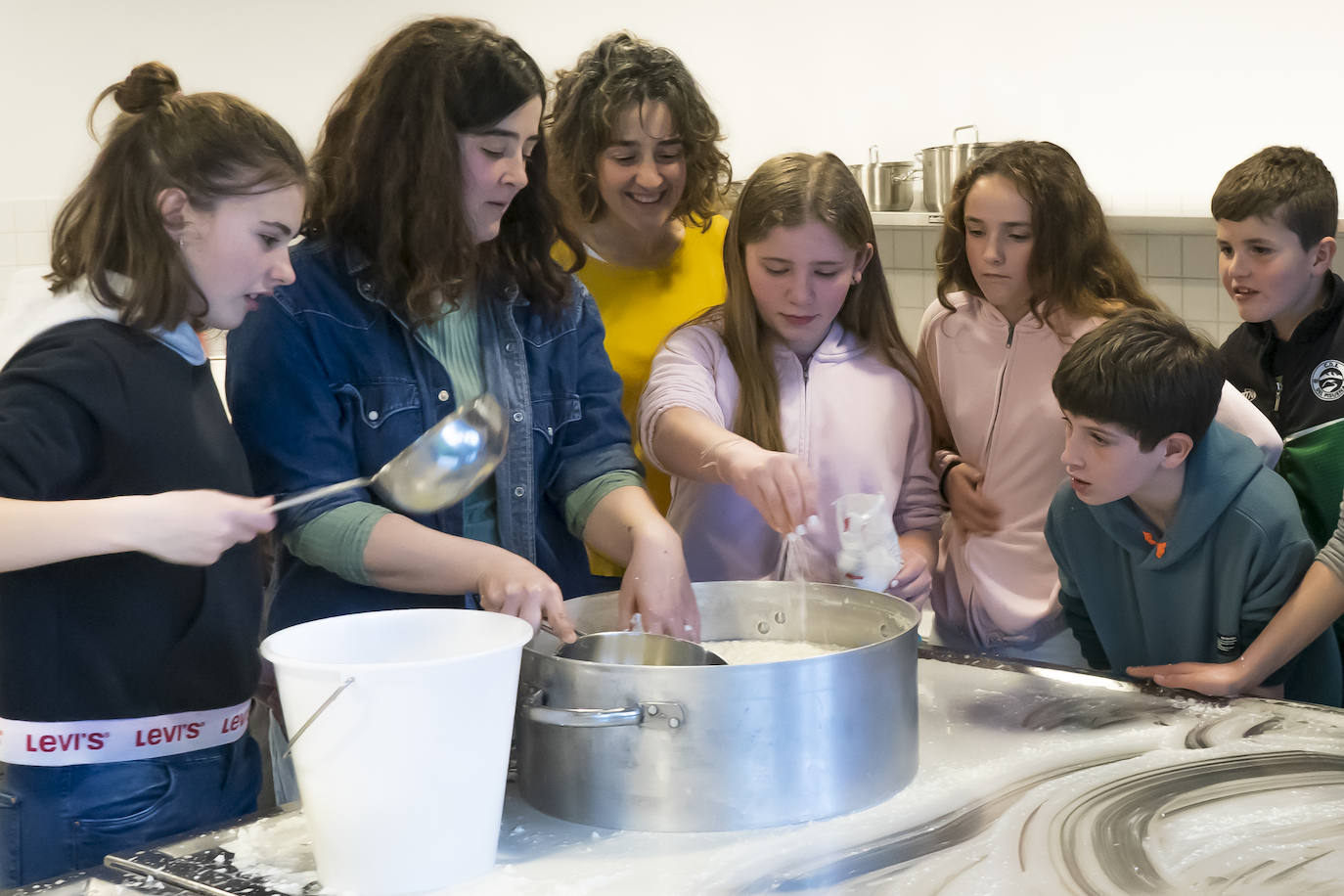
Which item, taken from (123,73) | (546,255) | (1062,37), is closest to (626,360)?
(546,255)

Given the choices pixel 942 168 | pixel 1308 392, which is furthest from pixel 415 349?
pixel 942 168

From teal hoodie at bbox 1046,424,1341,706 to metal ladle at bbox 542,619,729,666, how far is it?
24.5 inches

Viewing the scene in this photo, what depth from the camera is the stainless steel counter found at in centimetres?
97

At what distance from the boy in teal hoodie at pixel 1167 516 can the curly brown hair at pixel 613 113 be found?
61 centimetres

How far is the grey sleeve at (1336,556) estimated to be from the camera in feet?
4.72

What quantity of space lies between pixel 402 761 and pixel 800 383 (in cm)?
93

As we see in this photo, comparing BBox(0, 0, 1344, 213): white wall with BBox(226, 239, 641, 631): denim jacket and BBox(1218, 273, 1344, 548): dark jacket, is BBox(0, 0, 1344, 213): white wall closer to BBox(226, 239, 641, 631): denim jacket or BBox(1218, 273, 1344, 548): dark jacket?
BBox(1218, 273, 1344, 548): dark jacket

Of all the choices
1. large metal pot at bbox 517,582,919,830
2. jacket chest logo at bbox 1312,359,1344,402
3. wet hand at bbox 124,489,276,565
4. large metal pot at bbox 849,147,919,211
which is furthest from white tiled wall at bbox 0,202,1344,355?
large metal pot at bbox 517,582,919,830

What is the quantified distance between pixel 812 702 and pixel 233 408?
71cm

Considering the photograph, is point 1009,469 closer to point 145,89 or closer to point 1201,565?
point 1201,565

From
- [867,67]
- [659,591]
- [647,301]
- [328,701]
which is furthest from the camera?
[867,67]

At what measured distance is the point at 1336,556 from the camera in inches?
57.0

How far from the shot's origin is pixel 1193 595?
1.52 m

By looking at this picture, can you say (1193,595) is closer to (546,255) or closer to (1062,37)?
(546,255)
